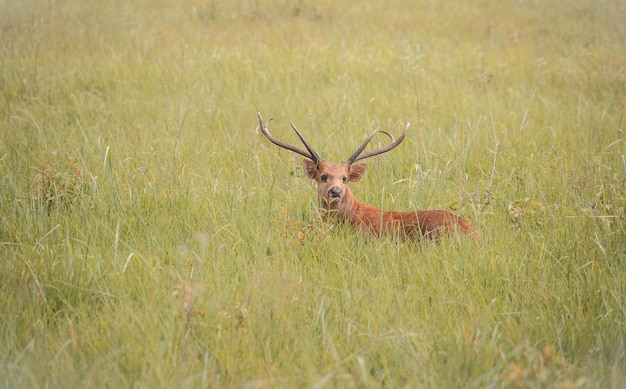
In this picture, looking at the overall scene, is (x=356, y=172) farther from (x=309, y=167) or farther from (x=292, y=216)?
(x=292, y=216)

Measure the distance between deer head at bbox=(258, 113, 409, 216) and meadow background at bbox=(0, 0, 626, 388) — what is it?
183mm

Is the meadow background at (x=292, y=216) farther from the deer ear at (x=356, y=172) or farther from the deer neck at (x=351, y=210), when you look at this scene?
the deer ear at (x=356, y=172)

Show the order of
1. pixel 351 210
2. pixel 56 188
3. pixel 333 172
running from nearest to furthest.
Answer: pixel 56 188 → pixel 333 172 → pixel 351 210

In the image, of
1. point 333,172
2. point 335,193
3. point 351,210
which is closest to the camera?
point 335,193

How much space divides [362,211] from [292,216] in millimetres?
535

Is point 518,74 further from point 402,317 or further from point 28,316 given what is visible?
point 28,316

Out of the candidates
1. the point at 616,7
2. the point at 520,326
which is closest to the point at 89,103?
the point at 520,326

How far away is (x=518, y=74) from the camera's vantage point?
924cm

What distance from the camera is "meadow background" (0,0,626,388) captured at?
329 centimetres

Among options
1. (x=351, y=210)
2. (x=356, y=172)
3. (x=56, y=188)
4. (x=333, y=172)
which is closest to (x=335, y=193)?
(x=333, y=172)

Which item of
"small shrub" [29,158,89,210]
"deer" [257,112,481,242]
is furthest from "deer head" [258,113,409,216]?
"small shrub" [29,158,89,210]

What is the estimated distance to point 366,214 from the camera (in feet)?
17.5

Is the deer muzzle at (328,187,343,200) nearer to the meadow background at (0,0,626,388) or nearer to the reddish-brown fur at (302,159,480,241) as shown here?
the reddish-brown fur at (302,159,480,241)

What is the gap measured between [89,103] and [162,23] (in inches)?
136
